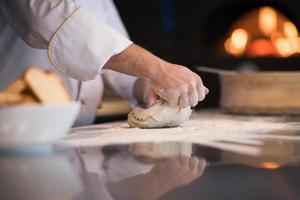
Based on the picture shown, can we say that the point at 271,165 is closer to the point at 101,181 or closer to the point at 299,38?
the point at 101,181

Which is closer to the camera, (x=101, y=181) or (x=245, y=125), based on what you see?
(x=101, y=181)

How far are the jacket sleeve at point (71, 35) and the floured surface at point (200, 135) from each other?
13cm

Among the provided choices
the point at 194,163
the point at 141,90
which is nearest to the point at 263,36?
the point at 141,90

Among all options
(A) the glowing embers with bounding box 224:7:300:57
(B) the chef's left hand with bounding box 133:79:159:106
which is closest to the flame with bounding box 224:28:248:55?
(A) the glowing embers with bounding box 224:7:300:57

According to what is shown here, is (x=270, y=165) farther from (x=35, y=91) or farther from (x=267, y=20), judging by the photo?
(x=267, y=20)

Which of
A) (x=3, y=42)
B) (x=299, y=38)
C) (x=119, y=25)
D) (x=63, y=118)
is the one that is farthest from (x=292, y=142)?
(x=299, y=38)

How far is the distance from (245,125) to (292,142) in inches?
11.8

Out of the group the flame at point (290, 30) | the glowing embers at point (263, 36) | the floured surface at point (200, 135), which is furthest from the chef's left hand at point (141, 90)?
the flame at point (290, 30)

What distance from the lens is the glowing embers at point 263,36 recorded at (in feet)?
9.09

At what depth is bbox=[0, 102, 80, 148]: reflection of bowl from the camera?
665mm

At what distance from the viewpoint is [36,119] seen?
2.20 ft

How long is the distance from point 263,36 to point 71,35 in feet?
6.40

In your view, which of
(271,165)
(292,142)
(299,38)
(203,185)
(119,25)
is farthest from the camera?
(299,38)

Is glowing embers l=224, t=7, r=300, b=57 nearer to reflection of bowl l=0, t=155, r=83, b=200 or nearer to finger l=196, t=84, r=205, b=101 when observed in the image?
finger l=196, t=84, r=205, b=101
